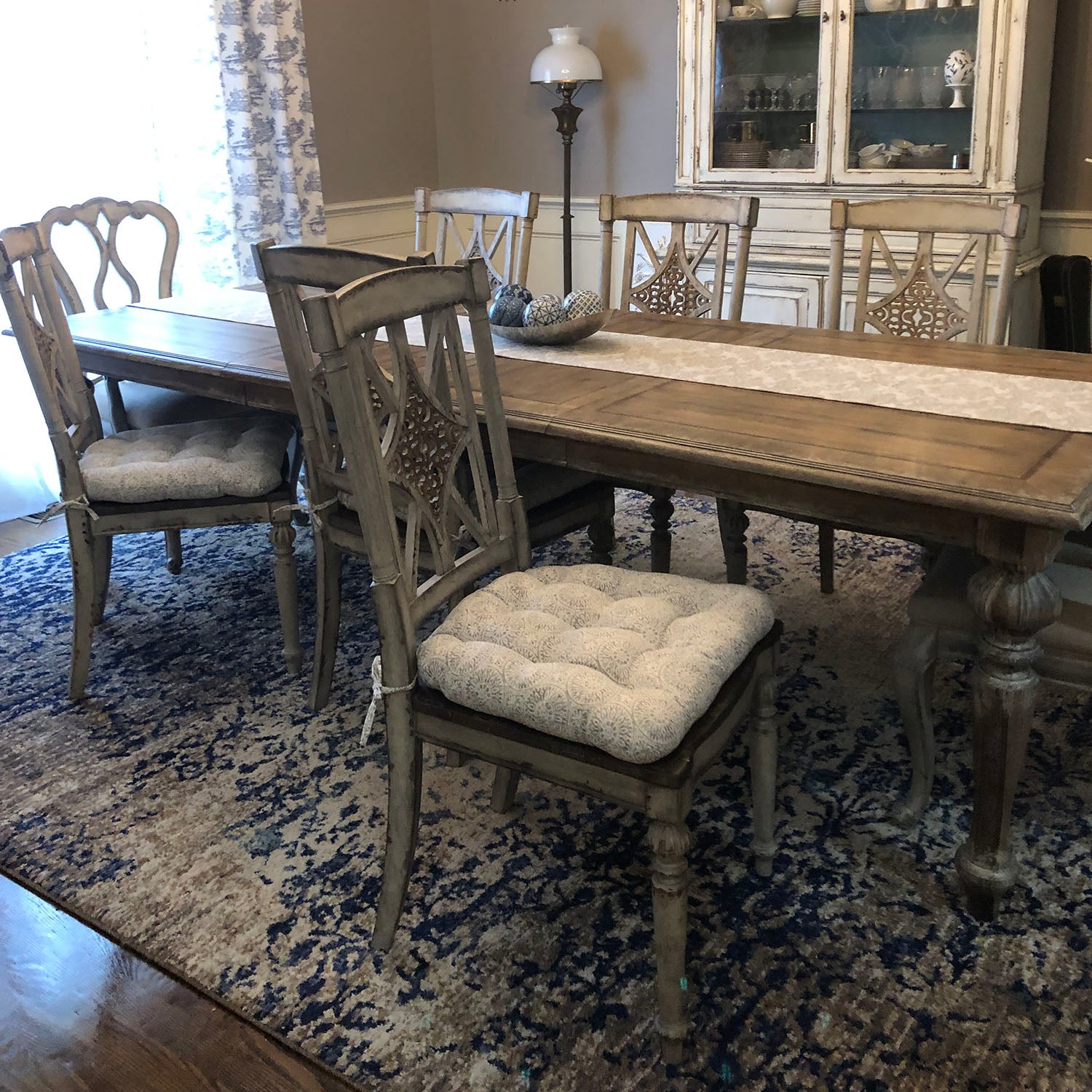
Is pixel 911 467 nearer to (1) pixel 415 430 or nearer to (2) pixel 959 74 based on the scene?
(1) pixel 415 430

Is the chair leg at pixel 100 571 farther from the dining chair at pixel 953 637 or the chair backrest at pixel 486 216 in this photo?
the dining chair at pixel 953 637

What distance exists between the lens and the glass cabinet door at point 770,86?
3.29 m

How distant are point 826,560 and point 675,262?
0.80 m

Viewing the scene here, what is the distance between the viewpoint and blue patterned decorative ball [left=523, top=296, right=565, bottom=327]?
84.4 inches

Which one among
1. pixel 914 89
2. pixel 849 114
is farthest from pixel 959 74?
pixel 849 114

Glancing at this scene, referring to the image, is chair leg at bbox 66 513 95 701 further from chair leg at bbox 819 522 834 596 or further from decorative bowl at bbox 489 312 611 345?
chair leg at bbox 819 522 834 596

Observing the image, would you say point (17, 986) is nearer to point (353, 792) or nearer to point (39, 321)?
point (353, 792)

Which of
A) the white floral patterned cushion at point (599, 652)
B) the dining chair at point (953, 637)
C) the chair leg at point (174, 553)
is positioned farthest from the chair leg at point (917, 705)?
the chair leg at point (174, 553)

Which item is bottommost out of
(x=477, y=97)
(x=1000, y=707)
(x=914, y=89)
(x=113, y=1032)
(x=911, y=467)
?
(x=113, y=1032)

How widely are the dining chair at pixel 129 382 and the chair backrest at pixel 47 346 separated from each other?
0.35 m

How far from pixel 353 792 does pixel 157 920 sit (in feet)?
1.34

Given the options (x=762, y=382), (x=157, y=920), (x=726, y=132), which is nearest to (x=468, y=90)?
(x=726, y=132)

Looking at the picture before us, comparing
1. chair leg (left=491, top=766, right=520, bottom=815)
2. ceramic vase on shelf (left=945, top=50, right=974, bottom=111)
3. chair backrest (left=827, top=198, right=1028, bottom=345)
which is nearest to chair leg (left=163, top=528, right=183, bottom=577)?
chair leg (left=491, top=766, right=520, bottom=815)

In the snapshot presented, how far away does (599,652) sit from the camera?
142cm
